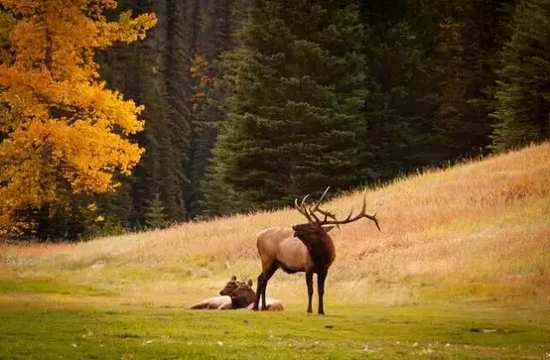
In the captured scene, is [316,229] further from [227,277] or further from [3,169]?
[3,169]

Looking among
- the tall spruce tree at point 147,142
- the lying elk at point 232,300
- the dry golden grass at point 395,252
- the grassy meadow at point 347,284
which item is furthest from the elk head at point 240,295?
the tall spruce tree at point 147,142

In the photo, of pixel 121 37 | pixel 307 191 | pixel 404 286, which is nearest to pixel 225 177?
pixel 307 191

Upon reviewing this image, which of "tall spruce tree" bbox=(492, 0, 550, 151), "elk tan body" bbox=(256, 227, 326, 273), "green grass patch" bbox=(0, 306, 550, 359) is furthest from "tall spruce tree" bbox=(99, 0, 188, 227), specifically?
"green grass patch" bbox=(0, 306, 550, 359)

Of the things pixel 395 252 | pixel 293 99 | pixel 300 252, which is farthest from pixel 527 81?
pixel 300 252

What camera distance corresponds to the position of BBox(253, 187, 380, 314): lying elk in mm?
16047

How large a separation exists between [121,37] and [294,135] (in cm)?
1100

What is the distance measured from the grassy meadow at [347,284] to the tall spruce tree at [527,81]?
5546mm

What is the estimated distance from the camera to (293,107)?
1666 inches

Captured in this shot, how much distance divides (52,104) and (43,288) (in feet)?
48.1

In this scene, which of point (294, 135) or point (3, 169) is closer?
point (3, 169)

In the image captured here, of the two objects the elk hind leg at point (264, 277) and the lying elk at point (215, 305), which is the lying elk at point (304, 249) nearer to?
the elk hind leg at point (264, 277)

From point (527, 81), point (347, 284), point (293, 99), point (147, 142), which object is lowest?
point (347, 284)

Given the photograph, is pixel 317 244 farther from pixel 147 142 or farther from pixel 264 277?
pixel 147 142

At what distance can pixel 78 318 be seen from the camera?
47.5ft
